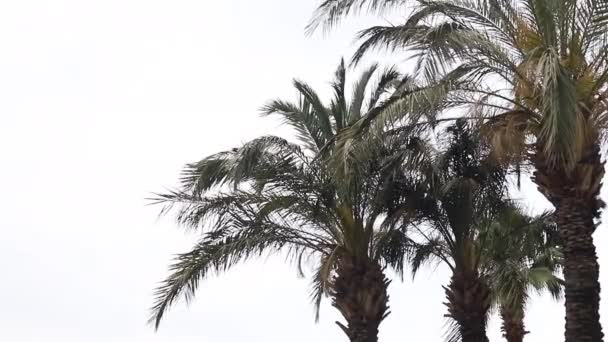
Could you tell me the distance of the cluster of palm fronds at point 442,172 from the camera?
1452 centimetres

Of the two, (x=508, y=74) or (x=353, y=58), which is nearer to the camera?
(x=508, y=74)

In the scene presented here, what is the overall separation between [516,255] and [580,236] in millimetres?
9033

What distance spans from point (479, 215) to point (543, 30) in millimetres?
5832

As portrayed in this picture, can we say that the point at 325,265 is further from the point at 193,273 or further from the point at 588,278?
the point at 588,278

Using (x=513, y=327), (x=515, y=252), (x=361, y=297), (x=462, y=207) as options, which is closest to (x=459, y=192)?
(x=462, y=207)

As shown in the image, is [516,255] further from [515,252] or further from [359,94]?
[359,94]

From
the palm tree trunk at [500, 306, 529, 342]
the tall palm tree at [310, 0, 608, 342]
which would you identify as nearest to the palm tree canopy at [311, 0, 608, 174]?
the tall palm tree at [310, 0, 608, 342]

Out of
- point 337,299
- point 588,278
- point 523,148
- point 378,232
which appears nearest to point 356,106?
point 378,232

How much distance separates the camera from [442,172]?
1864cm

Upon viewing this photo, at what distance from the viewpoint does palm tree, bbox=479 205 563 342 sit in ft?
70.9

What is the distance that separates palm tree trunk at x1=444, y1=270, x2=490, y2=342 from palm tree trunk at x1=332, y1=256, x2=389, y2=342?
1.47m

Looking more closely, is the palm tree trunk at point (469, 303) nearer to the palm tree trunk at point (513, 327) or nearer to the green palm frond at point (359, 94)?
the green palm frond at point (359, 94)

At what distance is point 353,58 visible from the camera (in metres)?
16.5

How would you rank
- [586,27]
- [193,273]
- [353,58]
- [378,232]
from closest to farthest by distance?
[586,27] < [353,58] < [193,273] < [378,232]
